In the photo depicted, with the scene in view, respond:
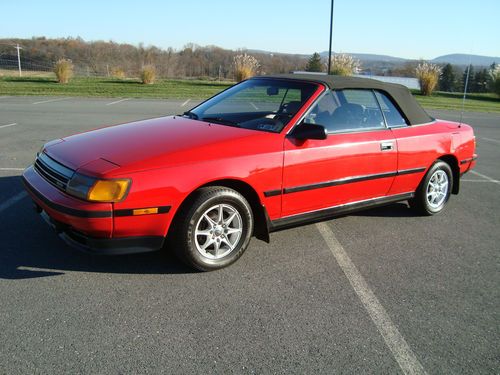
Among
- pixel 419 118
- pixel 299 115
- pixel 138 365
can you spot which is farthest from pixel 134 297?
pixel 419 118

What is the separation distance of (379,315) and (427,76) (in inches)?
1041

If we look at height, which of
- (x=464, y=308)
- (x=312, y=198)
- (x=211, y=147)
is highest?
(x=211, y=147)

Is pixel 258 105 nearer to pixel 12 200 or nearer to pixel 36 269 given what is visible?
pixel 36 269

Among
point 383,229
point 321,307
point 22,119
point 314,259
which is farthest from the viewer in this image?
point 22,119

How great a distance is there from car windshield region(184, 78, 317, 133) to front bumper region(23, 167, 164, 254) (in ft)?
4.77

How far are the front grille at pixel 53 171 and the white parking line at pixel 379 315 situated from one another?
230cm

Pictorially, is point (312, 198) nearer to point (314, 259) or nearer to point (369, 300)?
point (314, 259)

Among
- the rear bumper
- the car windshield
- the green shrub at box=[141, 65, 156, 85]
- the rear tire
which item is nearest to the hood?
the car windshield

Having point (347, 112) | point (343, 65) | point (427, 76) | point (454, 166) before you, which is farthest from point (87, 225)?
point (427, 76)

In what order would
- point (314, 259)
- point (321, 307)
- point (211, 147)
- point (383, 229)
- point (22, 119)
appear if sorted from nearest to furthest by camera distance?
point (321, 307) < point (211, 147) < point (314, 259) < point (383, 229) < point (22, 119)

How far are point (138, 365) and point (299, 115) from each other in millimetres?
2437

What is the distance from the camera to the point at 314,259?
3859 millimetres

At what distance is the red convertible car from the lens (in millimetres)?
3121

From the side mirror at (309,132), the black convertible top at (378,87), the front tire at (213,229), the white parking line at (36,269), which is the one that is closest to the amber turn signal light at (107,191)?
the front tire at (213,229)
